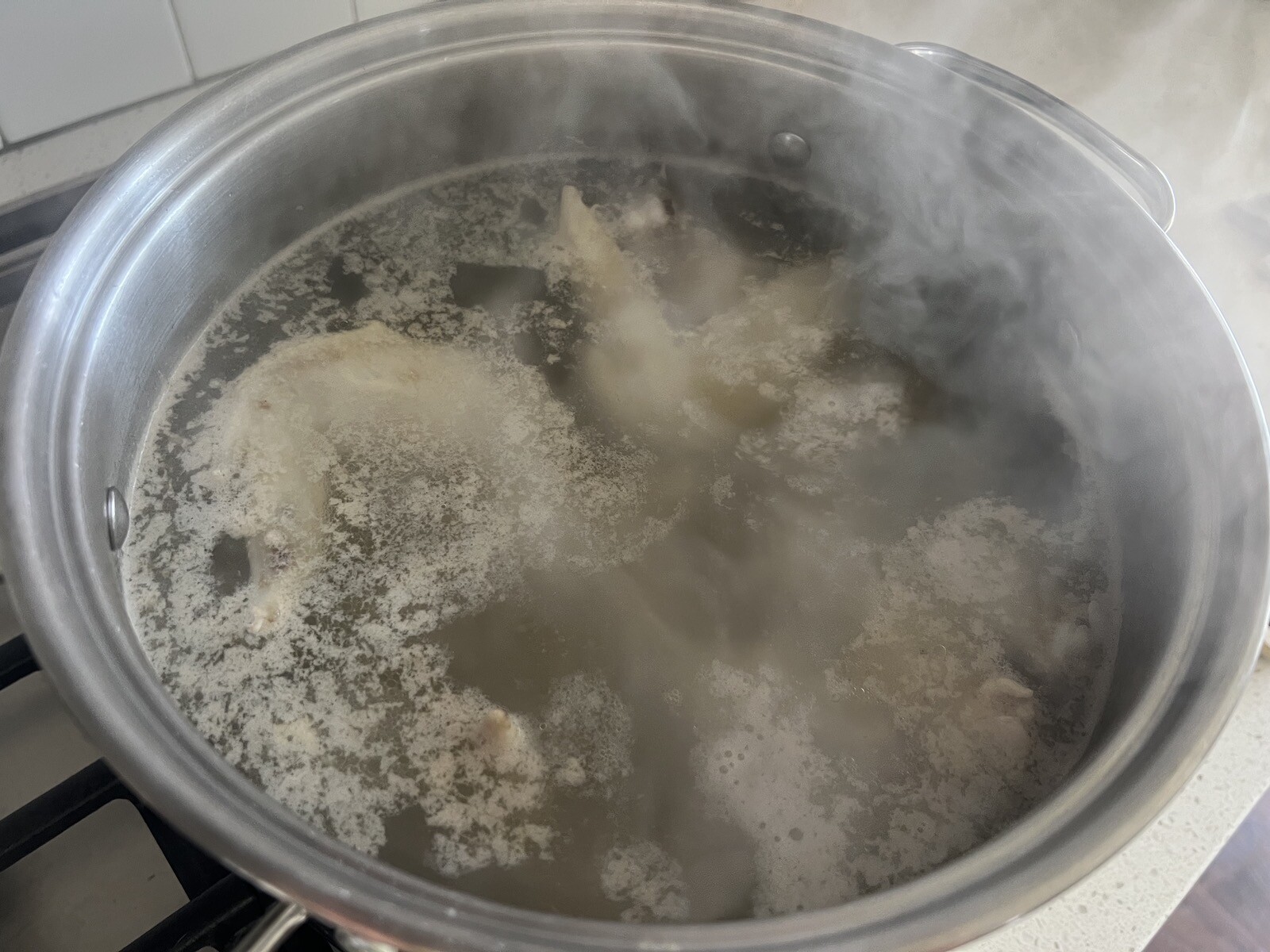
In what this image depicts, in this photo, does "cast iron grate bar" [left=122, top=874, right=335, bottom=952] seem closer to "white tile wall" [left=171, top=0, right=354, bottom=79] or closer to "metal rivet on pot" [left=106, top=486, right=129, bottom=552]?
"metal rivet on pot" [left=106, top=486, right=129, bottom=552]

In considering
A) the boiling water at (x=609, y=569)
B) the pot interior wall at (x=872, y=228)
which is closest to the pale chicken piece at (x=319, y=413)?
the boiling water at (x=609, y=569)

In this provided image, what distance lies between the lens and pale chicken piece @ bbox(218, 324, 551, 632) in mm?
933

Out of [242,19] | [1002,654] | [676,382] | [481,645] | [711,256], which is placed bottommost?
[1002,654]

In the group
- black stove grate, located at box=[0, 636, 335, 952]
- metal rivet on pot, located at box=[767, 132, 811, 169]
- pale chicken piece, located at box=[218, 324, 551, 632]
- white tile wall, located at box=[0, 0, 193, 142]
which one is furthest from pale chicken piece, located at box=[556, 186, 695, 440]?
black stove grate, located at box=[0, 636, 335, 952]

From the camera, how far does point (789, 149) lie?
1.26 metres

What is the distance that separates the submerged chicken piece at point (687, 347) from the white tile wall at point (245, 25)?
1.23 ft

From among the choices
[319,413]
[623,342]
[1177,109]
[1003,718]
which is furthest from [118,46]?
[1177,109]

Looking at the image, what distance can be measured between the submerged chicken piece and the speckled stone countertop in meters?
0.56

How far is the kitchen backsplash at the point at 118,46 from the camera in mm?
963

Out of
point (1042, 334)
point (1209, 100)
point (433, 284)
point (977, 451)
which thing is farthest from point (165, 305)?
point (1209, 100)

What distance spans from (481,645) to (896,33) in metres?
1.28

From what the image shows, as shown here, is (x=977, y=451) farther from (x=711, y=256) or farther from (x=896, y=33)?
(x=896, y=33)

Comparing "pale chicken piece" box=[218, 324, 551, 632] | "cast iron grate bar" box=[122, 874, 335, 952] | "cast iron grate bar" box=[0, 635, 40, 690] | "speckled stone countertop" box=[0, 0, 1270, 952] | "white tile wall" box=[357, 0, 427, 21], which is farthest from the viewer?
"white tile wall" box=[357, 0, 427, 21]

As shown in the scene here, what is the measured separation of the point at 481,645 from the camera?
0.88 meters
